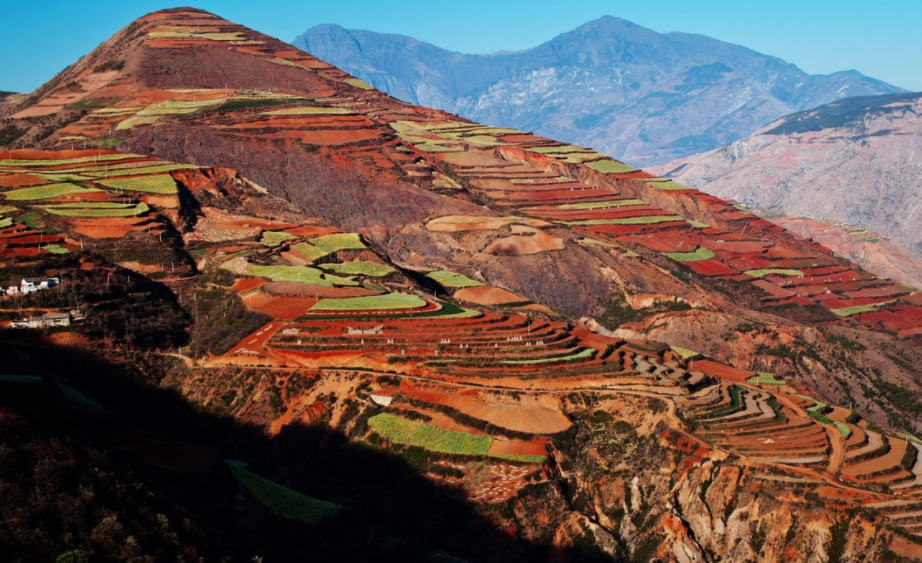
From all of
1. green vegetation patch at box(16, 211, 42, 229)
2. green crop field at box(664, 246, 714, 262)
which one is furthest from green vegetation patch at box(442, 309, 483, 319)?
green crop field at box(664, 246, 714, 262)

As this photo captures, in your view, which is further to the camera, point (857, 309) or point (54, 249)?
point (857, 309)

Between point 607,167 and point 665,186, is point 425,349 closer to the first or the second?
point 607,167

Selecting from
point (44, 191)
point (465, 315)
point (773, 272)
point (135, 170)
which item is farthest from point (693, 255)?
point (44, 191)

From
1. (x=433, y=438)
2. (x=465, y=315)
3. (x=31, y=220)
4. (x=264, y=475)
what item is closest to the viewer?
(x=264, y=475)

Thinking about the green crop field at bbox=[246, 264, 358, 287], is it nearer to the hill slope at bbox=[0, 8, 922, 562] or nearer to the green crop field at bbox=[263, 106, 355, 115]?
the hill slope at bbox=[0, 8, 922, 562]

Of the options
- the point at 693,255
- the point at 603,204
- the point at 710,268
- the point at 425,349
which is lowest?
the point at 710,268

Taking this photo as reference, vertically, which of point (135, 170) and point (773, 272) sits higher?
point (135, 170)
